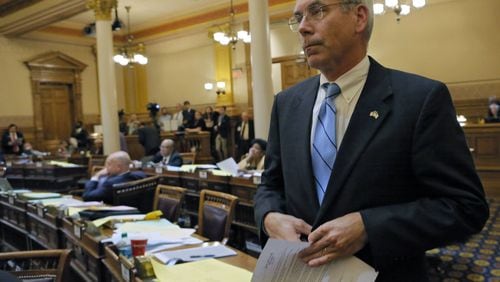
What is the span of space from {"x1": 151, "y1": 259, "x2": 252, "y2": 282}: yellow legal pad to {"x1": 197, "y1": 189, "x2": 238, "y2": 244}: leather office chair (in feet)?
2.22

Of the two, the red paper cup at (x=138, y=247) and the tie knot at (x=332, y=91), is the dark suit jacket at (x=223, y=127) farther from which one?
the tie knot at (x=332, y=91)

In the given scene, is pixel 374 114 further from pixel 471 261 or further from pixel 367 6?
pixel 471 261

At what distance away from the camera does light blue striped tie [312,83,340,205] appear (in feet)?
3.36

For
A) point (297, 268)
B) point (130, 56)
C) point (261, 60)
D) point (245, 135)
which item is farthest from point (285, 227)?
point (130, 56)

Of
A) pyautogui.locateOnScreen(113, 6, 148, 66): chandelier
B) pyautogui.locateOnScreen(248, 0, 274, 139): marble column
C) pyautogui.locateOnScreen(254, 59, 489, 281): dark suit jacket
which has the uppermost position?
pyautogui.locateOnScreen(113, 6, 148, 66): chandelier

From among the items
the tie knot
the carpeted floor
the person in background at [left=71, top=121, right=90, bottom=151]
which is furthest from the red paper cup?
the person in background at [left=71, top=121, right=90, bottom=151]

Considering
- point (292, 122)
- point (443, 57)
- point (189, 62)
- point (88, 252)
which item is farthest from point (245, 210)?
point (189, 62)

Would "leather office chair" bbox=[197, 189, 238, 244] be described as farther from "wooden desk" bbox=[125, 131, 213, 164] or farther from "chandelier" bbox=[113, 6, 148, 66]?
"chandelier" bbox=[113, 6, 148, 66]

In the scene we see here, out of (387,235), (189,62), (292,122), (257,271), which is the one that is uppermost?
(189,62)

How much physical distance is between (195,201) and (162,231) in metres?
2.33

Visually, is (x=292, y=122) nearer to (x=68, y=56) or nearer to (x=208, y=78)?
(x=208, y=78)

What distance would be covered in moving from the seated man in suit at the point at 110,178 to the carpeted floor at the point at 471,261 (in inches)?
108

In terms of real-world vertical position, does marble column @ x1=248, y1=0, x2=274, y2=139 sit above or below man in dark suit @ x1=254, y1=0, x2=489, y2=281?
above

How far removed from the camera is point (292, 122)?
113 centimetres
